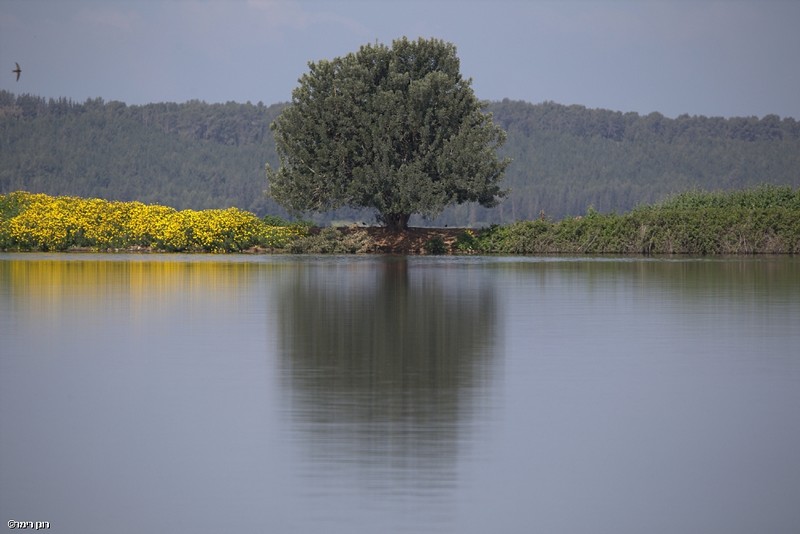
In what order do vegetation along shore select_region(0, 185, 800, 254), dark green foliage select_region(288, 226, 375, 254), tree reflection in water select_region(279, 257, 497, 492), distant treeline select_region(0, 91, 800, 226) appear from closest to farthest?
tree reflection in water select_region(279, 257, 497, 492), vegetation along shore select_region(0, 185, 800, 254), dark green foliage select_region(288, 226, 375, 254), distant treeline select_region(0, 91, 800, 226)

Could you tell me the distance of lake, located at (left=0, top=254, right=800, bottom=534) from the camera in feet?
21.7

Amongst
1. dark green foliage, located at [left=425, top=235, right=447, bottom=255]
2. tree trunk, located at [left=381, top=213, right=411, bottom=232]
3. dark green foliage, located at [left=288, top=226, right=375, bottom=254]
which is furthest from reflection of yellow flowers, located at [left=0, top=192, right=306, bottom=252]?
dark green foliage, located at [left=425, top=235, right=447, bottom=255]

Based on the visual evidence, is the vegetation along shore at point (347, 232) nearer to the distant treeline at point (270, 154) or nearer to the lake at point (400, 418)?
the lake at point (400, 418)

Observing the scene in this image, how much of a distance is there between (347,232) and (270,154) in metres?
107

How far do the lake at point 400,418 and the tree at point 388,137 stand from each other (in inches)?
979

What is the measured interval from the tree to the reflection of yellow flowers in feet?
7.42

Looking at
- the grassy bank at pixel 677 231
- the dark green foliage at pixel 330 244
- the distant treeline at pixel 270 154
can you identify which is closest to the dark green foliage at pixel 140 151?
the distant treeline at pixel 270 154

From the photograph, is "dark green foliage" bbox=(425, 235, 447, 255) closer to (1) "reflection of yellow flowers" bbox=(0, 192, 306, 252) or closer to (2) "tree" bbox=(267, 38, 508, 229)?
(2) "tree" bbox=(267, 38, 508, 229)

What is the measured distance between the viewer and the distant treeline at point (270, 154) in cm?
13688

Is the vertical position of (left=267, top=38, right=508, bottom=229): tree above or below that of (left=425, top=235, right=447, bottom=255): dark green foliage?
above

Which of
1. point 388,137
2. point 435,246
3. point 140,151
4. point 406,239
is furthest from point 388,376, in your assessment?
point 140,151

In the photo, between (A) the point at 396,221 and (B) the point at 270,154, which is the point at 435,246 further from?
(B) the point at 270,154

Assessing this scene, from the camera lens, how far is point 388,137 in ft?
141

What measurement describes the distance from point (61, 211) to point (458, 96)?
49.2 feet
